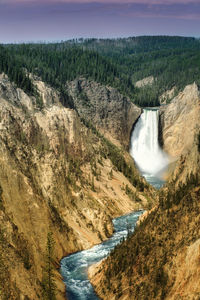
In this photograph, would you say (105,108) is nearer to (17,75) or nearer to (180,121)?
(180,121)

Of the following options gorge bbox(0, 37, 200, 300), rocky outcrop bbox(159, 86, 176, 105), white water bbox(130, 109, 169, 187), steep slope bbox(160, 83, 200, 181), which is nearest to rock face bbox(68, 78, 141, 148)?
white water bbox(130, 109, 169, 187)

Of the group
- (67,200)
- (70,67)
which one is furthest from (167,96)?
(67,200)

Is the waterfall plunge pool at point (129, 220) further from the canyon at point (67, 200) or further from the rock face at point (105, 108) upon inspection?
the rock face at point (105, 108)

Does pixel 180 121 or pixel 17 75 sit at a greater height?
pixel 17 75

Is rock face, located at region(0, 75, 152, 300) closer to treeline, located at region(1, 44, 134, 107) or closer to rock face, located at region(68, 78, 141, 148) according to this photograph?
rock face, located at region(68, 78, 141, 148)

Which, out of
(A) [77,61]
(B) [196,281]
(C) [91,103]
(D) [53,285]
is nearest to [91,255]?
(D) [53,285]

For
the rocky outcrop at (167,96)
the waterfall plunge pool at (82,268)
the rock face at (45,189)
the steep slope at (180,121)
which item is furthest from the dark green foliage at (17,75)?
the rocky outcrop at (167,96)
